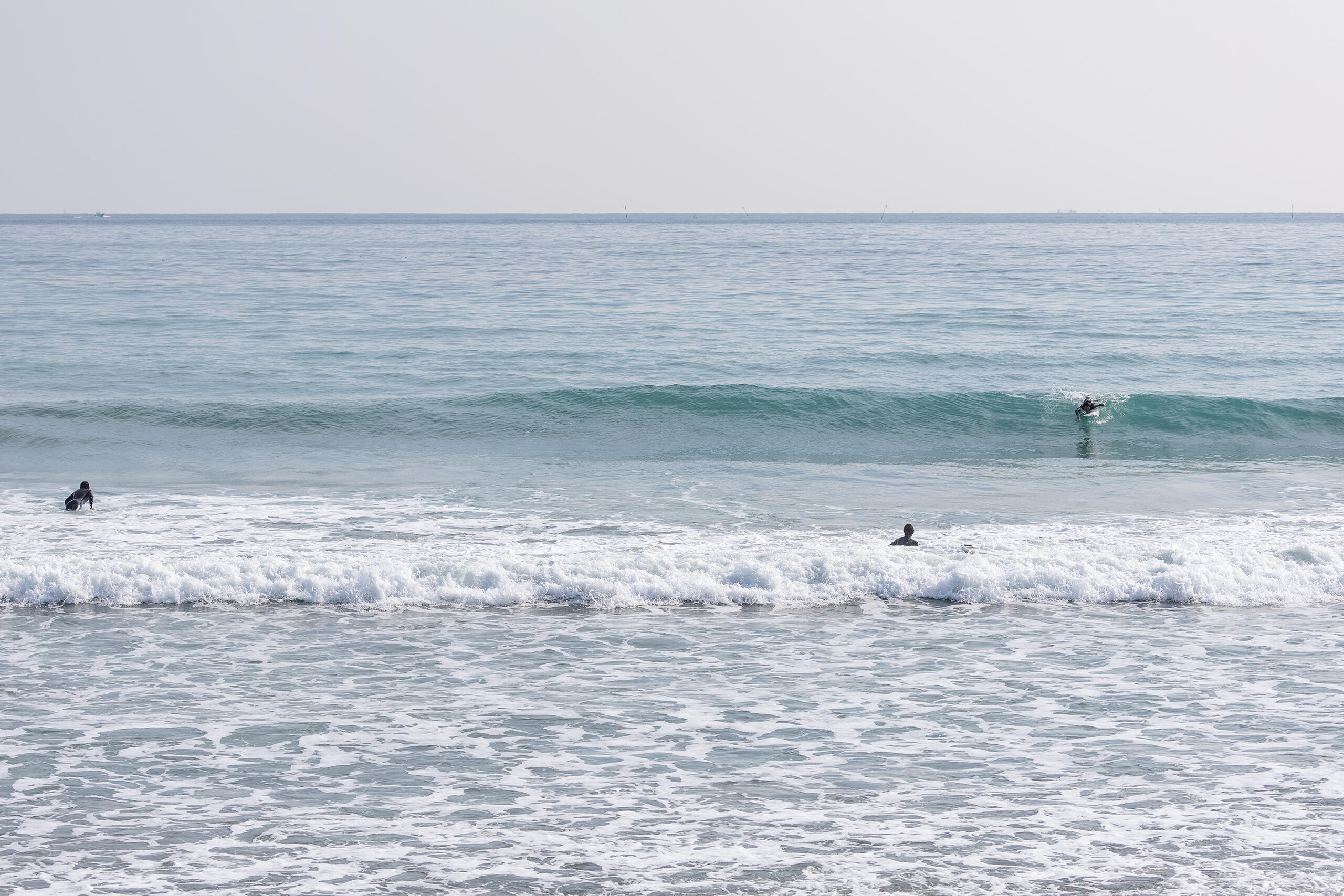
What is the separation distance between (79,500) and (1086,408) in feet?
67.1

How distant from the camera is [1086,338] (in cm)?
3534

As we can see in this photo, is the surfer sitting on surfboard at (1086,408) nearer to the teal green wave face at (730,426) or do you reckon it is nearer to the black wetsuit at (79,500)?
the teal green wave face at (730,426)

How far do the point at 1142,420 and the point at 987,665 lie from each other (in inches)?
657

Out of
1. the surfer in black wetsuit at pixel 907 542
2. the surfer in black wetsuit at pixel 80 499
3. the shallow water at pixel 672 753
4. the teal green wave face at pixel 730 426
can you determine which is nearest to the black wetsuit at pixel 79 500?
the surfer in black wetsuit at pixel 80 499

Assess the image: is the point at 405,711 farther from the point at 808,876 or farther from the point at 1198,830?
the point at 1198,830

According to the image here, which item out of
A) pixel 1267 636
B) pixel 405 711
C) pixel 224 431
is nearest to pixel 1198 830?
pixel 1267 636

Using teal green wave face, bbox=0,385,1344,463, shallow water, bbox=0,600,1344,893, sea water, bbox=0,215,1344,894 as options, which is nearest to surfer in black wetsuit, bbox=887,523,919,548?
sea water, bbox=0,215,1344,894

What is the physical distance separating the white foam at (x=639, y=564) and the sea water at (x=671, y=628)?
0.07 meters

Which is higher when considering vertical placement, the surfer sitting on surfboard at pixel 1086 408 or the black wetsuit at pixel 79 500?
the surfer sitting on surfboard at pixel 1086 408

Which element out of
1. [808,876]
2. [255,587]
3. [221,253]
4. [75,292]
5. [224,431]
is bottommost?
[808,876]

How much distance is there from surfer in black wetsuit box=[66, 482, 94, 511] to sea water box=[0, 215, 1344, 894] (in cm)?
32

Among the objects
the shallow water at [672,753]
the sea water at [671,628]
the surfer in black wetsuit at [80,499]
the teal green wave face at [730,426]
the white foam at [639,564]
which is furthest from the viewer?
the teal green wave face at [730,426]

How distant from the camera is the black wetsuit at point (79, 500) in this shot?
53.4 feet

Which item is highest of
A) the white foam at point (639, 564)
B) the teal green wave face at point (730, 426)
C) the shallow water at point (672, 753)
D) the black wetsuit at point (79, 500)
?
the teal green wave face at point (730, 426)
